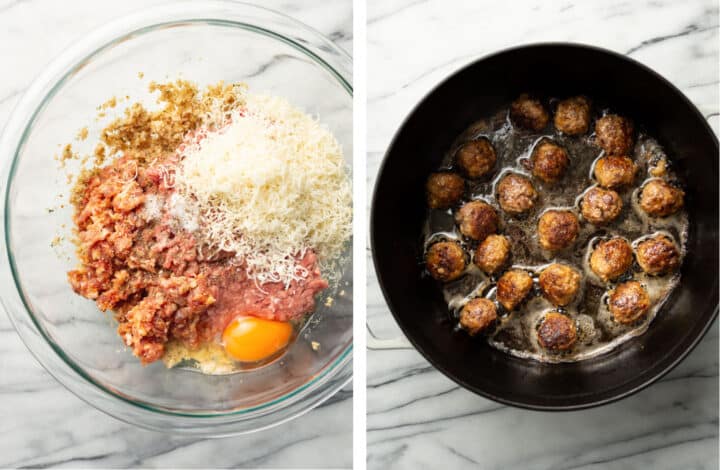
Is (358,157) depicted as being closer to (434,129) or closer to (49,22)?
(434,129)

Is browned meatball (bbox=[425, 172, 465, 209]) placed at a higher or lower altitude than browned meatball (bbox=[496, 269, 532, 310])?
higher

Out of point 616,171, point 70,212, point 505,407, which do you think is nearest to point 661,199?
point 616,171

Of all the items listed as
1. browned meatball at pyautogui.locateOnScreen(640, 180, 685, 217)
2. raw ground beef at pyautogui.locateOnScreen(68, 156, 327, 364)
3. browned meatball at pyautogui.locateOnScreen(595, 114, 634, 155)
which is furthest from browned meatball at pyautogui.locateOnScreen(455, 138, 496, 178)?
raw ground beef at pyautogui.locateOnScreen(68, 156, 327, 364)

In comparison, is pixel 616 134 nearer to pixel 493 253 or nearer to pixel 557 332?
pixel 493 253

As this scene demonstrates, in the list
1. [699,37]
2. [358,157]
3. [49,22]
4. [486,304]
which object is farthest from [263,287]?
[699,37]

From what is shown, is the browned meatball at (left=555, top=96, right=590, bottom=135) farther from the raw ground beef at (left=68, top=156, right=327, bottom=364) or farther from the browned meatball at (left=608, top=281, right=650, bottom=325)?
the raw ground beef at (left=68, top=156, right=327, bottom=364)

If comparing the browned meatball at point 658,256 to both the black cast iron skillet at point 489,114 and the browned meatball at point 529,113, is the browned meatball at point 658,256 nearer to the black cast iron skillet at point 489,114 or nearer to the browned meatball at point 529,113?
the black cast iron skillet at point 489,114
